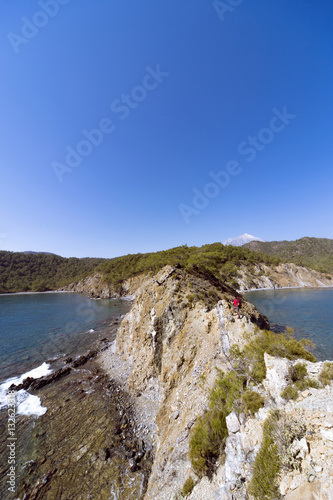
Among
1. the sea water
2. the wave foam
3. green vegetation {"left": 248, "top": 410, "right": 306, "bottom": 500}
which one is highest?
green vegetation {"left": 248, "top": 410, "right": 306, "bottom": 500}

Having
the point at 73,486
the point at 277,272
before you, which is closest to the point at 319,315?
the point at 73,486

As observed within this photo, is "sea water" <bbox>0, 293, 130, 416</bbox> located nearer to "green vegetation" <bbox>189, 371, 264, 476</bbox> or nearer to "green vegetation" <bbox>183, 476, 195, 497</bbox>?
"green vegetation" <bbox>183, 476, 195, 497</bbox>

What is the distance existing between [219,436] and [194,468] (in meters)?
1.47

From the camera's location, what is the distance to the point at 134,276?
95.9 m

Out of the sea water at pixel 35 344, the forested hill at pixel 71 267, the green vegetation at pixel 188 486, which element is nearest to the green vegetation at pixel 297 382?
the green vegetation at pixel 188 486

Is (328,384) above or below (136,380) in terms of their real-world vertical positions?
above

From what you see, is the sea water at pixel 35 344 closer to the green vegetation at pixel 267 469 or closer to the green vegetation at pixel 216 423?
the green vegetation at pixel 216 423

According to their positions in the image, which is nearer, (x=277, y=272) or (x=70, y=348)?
(x=70, y=348)

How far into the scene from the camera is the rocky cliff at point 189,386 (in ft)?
16.1

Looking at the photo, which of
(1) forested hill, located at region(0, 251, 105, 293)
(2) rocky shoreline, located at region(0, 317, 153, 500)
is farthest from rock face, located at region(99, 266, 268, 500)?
(1) forested hill, located at region(0, 251, 105, 293)

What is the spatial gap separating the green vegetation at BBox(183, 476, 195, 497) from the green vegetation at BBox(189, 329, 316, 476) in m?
0.41

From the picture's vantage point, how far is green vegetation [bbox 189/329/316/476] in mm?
6766

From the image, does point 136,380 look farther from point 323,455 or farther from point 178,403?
point 323,455

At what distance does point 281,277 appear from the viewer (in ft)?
332
